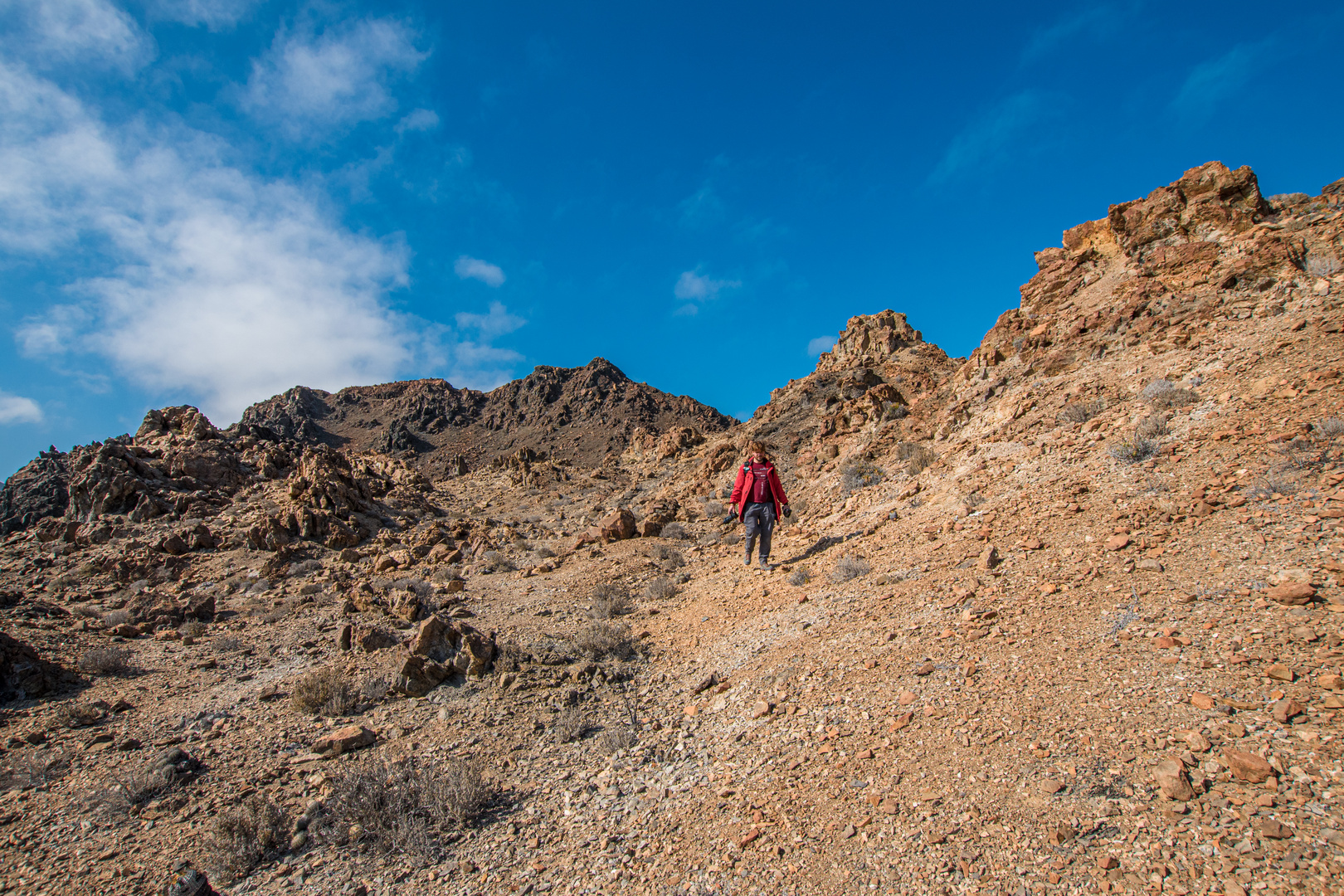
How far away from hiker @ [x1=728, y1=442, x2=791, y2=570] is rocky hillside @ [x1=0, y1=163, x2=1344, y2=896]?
606 mm

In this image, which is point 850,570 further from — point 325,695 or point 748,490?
point 325,695

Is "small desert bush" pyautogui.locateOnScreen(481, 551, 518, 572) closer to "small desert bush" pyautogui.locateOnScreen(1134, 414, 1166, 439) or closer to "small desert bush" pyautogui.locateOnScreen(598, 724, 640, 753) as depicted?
"small desert bush" pyautogui.locateOnScreen(598, 724, 640, 753)

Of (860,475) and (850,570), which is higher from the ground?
(860,475)

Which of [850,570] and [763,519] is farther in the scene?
[763,519]

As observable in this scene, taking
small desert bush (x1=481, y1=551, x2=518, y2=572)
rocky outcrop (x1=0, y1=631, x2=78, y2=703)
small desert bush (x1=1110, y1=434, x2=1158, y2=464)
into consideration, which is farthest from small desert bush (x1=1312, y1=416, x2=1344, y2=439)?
rocky outcrop (x1=0, y1=631, x2=78, y2=703)

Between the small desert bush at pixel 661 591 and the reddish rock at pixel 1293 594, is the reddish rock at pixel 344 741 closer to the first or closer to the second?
the small desert bush at pixel 661 591

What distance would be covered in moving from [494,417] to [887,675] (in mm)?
75237

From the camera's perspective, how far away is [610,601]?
873cm

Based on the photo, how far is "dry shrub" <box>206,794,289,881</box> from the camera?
11.8 feet

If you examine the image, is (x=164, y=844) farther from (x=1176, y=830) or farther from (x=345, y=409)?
(x=345, y=409)

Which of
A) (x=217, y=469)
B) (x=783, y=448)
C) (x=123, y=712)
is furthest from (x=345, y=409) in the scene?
(x=123, y=712)

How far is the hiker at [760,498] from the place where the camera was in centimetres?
847

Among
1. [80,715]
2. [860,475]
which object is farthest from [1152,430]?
[80,715]

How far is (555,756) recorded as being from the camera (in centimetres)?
462
